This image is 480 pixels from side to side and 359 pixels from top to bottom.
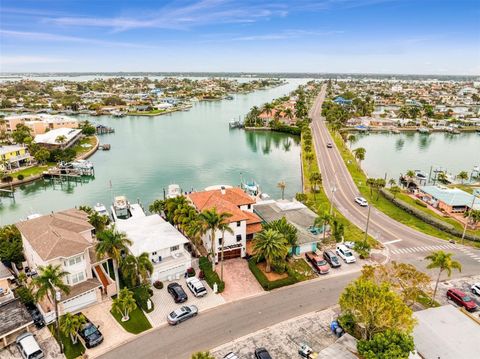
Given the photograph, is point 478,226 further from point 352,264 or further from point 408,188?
point 352,264

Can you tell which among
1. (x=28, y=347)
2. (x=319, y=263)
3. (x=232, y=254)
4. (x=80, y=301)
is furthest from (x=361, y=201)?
(x=28, y=347)

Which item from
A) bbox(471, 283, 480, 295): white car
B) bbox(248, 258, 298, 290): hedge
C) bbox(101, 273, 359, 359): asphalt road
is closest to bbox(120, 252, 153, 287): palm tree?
bbox(101, 273, 359, 359): asphalt road

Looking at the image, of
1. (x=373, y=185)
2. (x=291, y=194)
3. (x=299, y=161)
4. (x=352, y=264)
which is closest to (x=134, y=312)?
(x=352, y=264)

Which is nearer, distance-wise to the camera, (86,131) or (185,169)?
(185,169)

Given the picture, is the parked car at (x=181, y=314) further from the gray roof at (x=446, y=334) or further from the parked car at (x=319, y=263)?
the gray roof at (x=446, y=334)

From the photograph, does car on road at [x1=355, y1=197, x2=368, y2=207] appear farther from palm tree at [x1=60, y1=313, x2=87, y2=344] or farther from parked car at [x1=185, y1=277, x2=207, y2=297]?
palm tree at [x1=60, y1=313, x2=87, y2=344]

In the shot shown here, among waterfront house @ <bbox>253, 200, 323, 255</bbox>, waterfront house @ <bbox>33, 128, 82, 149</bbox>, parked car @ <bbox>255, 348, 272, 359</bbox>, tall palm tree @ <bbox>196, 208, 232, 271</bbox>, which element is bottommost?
parked car @ <bbox>255, 348, 272, 359</bbox>

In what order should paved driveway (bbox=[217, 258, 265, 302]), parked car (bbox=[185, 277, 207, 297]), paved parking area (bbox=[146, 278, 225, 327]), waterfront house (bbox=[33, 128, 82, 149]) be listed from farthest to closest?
1. waterfront house (bbox=[33, 128, 82, 149])
2. paved driveway (bbox=[217, 258, 265, 302])
3. parked car (bbox=[185, 277, 207, 297])
4. paved parking area (bbox=[146, 278, 225, 327])

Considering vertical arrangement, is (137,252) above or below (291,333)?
above
